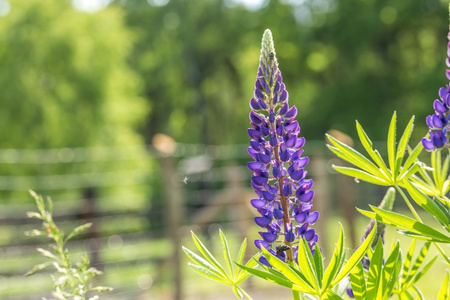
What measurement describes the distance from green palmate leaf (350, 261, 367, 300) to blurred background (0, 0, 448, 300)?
14913 mm

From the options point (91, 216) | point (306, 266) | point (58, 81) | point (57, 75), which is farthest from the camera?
point (57, 75)

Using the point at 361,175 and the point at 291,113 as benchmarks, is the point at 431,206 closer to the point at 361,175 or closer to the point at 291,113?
the point at 361,175

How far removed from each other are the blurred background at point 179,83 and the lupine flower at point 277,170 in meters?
14.8

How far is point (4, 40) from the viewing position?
1043 inches

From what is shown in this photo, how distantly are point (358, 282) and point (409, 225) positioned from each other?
0.11 m

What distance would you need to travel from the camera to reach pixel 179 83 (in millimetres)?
38094

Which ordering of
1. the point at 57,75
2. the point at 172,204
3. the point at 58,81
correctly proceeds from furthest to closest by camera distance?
the point at 57,75 < the point at 58,81 < the point at 172,204

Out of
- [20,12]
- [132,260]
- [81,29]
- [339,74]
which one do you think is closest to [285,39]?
[339,74]

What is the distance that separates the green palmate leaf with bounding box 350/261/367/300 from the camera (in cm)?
97

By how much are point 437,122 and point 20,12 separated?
1111 inches

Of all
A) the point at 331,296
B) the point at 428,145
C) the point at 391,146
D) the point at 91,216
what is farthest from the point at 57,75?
the point at 331,296

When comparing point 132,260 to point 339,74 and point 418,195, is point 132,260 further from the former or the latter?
point 339,74

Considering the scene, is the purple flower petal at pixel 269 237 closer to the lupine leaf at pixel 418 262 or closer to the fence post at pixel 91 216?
the lupine leaf at pixel 418 262

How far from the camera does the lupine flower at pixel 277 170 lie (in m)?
1.07
